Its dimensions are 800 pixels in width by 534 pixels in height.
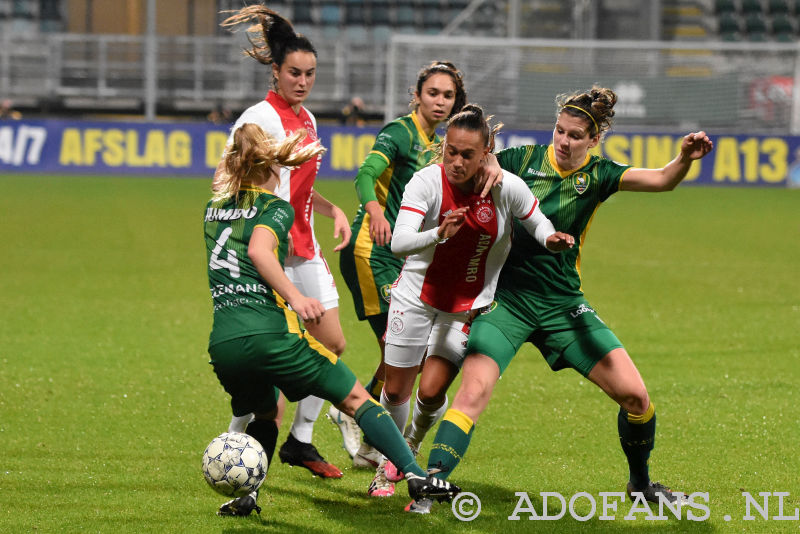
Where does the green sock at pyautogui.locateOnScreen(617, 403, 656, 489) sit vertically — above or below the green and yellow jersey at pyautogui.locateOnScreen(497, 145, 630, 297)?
below

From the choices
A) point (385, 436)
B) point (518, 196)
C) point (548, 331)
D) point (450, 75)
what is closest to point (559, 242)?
point (518, 196)

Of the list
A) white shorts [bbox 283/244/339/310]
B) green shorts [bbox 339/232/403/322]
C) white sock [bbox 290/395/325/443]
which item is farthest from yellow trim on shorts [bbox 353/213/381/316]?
white sock [bbox 290/395/325/443]

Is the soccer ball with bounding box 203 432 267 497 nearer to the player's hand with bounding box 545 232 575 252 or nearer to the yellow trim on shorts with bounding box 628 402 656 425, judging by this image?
the player's hand with bounding box 545 232 575 252

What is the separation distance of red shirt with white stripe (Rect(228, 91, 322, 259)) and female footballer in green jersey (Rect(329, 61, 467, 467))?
27 cm

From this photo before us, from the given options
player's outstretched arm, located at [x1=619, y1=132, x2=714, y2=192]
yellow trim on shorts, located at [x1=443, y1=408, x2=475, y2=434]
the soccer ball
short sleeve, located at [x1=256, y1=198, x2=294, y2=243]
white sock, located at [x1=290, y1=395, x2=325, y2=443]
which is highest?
player's outstretched arm, located at [x1=619, y1=132, x2=714, y2=192]

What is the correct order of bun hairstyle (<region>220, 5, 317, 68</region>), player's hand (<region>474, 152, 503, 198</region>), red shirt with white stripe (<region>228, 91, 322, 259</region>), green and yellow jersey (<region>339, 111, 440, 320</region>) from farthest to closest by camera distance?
green and yellow jersey (<region>339, 111, 440, 320</region>), bun hairstyle (<region>220, 5, 317, 68</region>), red shirt with white stripe (<region>228, 91, 322, 259</region>), player's hand (<region>474, 152, 503, 198</region>)

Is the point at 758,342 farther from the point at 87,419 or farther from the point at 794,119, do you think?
the point at 794,119

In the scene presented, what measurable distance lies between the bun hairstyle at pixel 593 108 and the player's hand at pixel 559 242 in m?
0.66

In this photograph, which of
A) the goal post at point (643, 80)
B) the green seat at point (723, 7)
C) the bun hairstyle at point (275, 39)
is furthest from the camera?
the green seat at point (723, 7)

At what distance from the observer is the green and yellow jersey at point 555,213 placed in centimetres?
471

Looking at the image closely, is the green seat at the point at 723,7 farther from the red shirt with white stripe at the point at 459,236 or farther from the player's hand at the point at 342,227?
the red shirt with white stripe at the point at 459,236

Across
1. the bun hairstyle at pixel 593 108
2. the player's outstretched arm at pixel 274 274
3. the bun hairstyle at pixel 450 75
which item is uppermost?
the bun hairstyle at pixel 450 75

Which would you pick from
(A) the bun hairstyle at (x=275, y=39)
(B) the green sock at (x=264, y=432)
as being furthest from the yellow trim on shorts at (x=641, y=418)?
(A) the bun hairstyle at (x=275, y=39)

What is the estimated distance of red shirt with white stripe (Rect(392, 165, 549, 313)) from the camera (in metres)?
4.44
